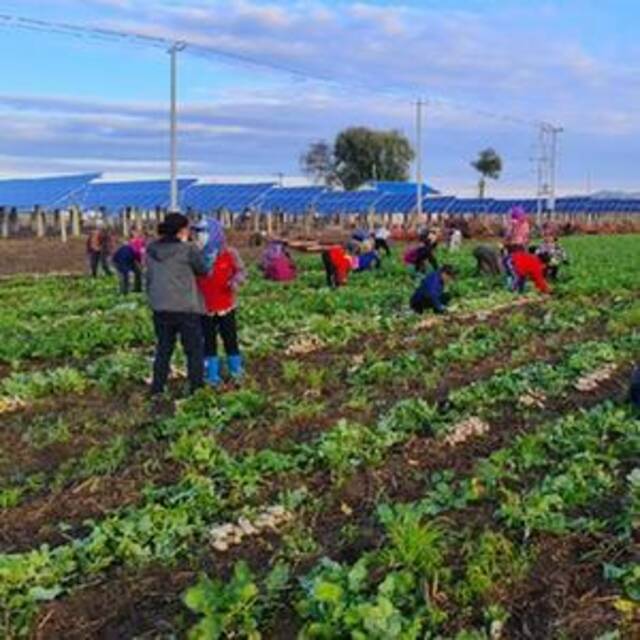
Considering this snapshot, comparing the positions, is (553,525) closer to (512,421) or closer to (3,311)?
(512,421)

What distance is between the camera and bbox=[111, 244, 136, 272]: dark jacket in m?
22.5

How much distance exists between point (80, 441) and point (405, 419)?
8.44ft

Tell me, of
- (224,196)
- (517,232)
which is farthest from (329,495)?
(224,196)

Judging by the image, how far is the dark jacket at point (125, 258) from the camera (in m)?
22.5

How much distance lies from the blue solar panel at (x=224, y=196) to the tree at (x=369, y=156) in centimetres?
2265

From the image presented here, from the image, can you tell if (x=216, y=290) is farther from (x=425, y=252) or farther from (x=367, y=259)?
(x=367, y=259)

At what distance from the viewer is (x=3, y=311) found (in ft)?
63.6

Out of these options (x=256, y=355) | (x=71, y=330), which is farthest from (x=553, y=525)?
(x=71, y=330)

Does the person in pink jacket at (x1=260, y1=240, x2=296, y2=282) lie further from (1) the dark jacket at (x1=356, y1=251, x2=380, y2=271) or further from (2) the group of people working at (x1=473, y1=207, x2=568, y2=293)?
(2) the group of people working at (x1=473, y1=207, x2=568, y2=293)

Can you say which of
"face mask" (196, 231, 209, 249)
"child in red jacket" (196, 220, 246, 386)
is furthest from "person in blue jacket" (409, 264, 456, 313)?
"face mask" (196, 231, 209, 249)

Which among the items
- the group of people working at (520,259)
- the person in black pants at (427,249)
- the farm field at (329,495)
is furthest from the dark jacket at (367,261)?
the farm field at (329,495)

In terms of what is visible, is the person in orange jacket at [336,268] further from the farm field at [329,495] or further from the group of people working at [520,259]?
the farm field at [329,495]

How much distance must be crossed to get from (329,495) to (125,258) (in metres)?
16.4

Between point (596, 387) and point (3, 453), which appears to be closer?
point (3, 453)
